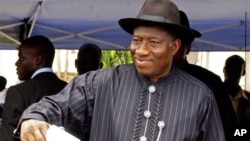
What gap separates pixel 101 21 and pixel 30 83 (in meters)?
2.57

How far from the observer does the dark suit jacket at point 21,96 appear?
3.56 metres

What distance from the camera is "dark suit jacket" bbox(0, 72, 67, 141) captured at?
356 centimetres

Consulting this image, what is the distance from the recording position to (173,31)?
7.54 ft

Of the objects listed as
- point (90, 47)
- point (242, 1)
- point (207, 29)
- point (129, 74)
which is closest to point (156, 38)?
point (129, 74)

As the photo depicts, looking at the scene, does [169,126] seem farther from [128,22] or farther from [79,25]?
[79,25]

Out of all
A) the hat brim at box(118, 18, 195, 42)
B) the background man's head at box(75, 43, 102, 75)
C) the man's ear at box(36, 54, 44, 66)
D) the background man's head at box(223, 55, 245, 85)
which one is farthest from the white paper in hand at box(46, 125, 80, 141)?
the background man's head at box(223, 55, 245, 85)

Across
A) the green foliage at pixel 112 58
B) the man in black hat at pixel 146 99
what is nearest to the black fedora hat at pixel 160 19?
the man in black hat at pixel 146 99

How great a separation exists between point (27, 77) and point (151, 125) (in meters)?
1.91

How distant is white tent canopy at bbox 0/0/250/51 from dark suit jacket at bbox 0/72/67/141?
1115mm

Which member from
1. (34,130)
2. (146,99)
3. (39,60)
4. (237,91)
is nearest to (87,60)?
(237,91)

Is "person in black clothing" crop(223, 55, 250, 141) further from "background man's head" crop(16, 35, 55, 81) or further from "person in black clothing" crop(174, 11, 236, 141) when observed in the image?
"background man's head" crop(16, 35, 55, 81)

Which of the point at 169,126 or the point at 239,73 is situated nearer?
the point at 169,126

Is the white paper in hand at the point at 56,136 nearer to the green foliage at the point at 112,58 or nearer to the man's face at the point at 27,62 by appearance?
the man's face at the point at 27,62

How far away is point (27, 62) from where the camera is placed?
13.0ft
